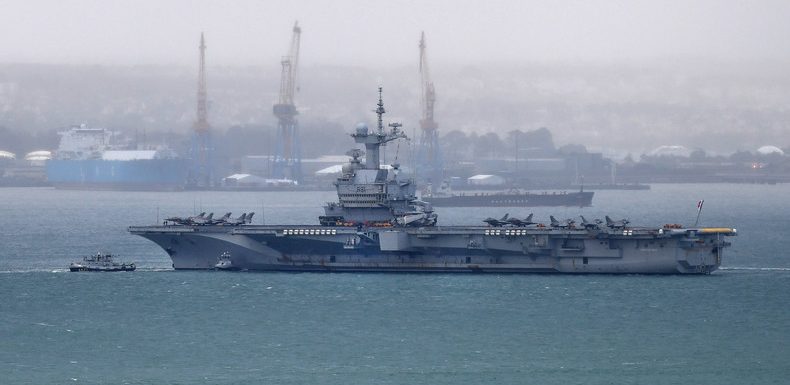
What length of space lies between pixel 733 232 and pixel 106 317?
23.1 m

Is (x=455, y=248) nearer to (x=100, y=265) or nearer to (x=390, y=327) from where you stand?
(x=390, y=327)

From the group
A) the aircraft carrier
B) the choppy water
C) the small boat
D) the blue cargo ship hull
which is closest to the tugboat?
the choppy water

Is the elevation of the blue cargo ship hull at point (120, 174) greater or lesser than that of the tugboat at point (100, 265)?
greater

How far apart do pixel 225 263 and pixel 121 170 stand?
14337 centimetres

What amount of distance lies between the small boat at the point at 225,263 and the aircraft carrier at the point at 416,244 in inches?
2.7

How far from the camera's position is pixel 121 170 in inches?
7594

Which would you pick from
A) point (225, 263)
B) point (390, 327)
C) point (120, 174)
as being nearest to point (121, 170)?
point (120, 174)

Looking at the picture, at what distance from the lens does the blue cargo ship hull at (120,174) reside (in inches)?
7549

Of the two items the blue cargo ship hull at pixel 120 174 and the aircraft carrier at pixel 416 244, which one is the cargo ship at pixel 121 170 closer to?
the blue cargo ship hull at pixel 120 174

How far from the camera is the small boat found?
53.5m

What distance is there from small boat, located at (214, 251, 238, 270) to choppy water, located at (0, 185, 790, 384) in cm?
86

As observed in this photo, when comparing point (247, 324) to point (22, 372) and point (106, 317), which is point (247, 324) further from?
point (22, 372)

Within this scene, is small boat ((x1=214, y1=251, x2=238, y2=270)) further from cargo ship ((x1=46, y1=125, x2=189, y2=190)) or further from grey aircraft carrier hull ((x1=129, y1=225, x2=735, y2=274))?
cargo ship ((x1=46, y1=125, x2=189, y2=190))

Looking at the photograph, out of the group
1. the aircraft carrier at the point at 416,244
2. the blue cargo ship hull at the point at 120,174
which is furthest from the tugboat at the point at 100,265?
the blue cargo ship hull at the point at 120,174
